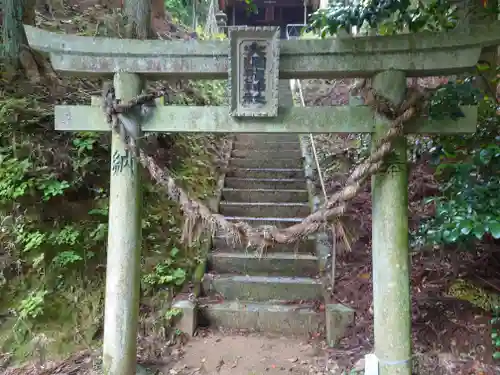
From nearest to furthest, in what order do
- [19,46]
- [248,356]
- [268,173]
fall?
[248,356]
[19,46]
[268,173]

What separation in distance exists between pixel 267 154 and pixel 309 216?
416 centimetres

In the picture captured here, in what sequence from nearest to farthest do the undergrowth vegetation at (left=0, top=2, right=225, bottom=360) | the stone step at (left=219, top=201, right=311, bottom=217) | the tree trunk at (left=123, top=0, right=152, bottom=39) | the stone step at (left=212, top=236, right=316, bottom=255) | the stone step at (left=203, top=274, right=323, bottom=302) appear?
the undergrowth vegetation at (left=0, top=2, right=225, bottom=360)
the stone step at (left=203, top=274, right=323, bottom=302)
the stone step at (left=212, top=236, right=316, bottom=255)
the tree trunk at (left=123, top=0, right=152, bottom=39)
the stone step at (left=219, top=201, right=311, bottom=217)

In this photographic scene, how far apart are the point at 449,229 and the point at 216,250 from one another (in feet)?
9.71

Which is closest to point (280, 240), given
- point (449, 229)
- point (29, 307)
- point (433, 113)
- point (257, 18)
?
point (449, 229)

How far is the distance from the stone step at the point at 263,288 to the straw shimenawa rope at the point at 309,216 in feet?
5.44

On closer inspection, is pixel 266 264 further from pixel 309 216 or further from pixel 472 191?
pixel 472 191

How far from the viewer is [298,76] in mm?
2732

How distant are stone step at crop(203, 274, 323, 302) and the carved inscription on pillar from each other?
2.24 metres

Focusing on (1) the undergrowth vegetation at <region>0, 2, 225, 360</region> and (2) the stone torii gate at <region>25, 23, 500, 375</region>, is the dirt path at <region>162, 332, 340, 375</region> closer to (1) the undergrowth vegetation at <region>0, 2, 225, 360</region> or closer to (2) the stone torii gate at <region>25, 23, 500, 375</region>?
(1) the undergrowth vegetation at <region>0, 2, 225, 360</region>

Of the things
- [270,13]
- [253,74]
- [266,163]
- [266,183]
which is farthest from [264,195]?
[270,13]

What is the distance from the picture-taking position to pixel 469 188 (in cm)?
267

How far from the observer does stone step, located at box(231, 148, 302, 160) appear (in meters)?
6.62

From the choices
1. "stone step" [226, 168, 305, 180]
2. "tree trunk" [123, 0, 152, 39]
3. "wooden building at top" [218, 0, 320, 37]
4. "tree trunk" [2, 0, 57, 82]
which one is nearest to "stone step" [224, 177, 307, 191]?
"stone step" [226, 168, 305, 180]

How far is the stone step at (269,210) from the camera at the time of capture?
5.15 meters
